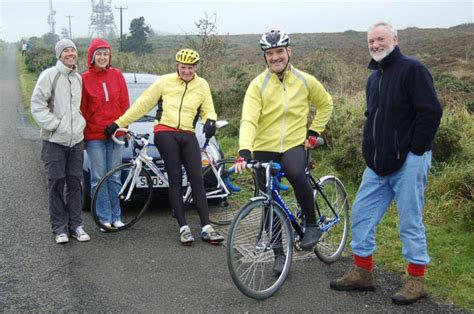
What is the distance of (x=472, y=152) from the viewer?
706cm

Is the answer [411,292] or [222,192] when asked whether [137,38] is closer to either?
[222,192]

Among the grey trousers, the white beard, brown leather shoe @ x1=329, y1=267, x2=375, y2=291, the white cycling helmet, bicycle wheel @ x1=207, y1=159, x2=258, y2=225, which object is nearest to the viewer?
the white beard

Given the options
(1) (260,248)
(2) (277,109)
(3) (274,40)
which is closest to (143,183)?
(1) (260,248)

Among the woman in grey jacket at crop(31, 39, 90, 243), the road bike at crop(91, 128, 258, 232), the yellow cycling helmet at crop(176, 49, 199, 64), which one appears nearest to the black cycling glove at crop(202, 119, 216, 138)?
the road bike at crop(91, 128, 258, 232)

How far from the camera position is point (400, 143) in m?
3.81

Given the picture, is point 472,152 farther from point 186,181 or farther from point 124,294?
point 124,294

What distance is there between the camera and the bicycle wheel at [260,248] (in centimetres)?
402

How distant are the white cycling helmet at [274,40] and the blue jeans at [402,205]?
1.29 m

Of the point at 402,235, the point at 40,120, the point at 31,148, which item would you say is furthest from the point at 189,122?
the point at 31,148

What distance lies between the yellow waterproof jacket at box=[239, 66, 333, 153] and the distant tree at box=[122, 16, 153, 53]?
193 feet

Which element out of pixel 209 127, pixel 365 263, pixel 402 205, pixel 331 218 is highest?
pixel 209 127

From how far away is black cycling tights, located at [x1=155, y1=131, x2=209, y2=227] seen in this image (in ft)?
17.5

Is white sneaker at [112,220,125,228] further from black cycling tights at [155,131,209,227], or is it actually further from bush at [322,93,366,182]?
bush at [322,93,366,182]

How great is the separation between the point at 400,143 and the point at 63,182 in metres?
3.51
